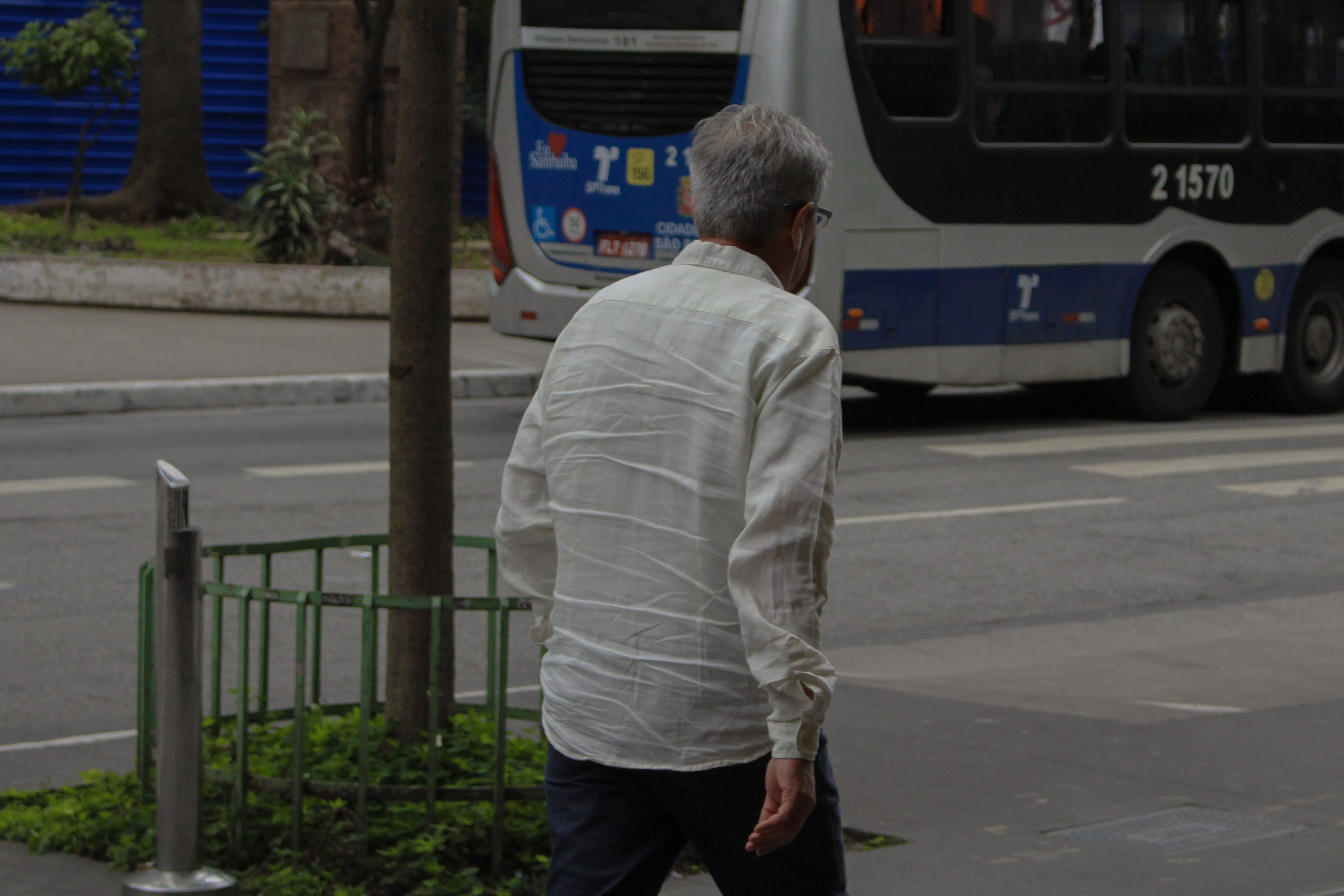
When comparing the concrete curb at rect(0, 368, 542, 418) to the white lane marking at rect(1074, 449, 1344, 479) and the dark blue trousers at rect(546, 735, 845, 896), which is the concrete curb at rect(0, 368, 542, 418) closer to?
the white lane marking at rect(1074, 449, 1344, 479)

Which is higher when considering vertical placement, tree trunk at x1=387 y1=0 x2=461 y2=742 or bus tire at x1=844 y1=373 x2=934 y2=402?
tree trunk at x1=387 y1=0 x2=461 y2=742

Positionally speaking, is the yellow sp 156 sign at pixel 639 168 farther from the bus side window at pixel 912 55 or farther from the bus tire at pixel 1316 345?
the bus tire at pixel 1316 345

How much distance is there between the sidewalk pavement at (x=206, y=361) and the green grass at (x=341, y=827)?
25.7ft

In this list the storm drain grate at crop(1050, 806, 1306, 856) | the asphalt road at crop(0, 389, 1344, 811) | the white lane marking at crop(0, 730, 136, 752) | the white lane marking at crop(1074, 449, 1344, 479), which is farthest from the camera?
the white lane marking at crop(1074, 449, 1344, 479)

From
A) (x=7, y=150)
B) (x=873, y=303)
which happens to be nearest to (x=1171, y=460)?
(x=873, y=303)

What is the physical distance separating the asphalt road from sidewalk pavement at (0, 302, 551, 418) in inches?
11.0

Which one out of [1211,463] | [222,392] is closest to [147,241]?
[222,392]

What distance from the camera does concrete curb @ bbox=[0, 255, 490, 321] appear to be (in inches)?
739

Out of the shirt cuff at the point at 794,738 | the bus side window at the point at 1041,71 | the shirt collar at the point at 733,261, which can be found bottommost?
the shirt cuff at the point at 794,738

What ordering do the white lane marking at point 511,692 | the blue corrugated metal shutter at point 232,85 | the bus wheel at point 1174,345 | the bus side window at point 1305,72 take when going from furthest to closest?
1. the blue corrugated metal shutter at point 232,85
2. the bus side window at point 1305,72
3. the bus wheel at point 1174,345
4. the white lane marking at point 511,692

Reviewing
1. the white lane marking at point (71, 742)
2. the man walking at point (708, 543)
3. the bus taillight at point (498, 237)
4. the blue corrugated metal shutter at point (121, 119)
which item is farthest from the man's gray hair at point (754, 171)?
the blue corrugated metal shutter at point (121, 119)

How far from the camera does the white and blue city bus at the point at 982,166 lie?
12891mm

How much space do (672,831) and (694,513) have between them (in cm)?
51

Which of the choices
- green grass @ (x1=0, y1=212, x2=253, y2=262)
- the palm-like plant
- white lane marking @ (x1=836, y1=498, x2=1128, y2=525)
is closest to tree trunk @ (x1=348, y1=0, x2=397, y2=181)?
green grass @ (x1=0, y1=212, x2=253, y2=262)
